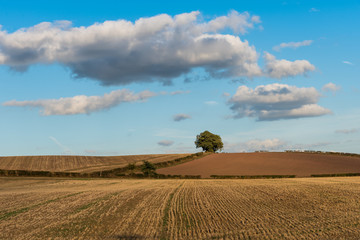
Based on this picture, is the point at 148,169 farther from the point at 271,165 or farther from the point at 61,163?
the point at 61,163

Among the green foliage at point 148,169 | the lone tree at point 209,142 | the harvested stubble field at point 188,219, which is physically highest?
the lone tree at point 209,142

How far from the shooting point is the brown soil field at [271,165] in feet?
232

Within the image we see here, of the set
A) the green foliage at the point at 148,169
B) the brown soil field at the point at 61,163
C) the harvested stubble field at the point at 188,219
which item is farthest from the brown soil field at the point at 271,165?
the harvested stubble field at the point at 188,219

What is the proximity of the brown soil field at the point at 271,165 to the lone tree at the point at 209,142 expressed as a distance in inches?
1388

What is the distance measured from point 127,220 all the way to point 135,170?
58.5 m

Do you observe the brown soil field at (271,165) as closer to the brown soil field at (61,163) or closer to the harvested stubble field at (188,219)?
the brown soil field at (61,163)

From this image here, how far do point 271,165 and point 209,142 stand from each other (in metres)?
51.0

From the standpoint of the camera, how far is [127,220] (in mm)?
20391

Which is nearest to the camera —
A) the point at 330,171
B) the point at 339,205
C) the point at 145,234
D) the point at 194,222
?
the point at 145,234

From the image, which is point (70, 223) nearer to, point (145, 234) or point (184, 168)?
point (145, 234)

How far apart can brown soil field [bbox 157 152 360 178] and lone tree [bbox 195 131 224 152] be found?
116ft

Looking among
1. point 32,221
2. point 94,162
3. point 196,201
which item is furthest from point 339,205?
point 94,162

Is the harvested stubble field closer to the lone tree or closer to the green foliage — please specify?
the green foliage

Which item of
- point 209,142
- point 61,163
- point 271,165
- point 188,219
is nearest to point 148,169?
point 271,165
